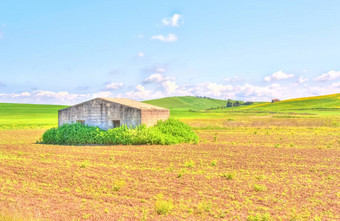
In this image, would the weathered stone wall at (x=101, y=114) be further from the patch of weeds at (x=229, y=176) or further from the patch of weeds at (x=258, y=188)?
the patch of weeds at (x=258, y=188)

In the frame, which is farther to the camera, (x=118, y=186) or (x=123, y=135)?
(x=123, y=135)

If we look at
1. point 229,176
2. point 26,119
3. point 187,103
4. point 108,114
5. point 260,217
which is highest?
point 187,103

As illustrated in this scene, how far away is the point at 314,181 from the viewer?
11805 mm

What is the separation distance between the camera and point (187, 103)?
552 ft

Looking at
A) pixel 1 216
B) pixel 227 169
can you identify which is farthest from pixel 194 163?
pixel 1 216

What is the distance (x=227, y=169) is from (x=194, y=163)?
210 cm

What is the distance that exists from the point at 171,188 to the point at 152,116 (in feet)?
57.4

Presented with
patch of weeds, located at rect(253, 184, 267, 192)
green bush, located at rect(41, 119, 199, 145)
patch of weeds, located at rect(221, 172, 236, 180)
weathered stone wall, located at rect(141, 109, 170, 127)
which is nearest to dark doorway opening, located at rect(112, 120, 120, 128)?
green bush, located at rect(41, 119, 199, 145)

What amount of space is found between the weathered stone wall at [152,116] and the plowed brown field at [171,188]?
9031 mm

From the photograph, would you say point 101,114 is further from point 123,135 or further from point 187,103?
point 187,103

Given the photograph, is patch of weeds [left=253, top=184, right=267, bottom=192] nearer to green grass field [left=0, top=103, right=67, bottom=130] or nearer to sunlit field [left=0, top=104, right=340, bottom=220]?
sunlit field [left=0, top=104, right=340, bottom=220]

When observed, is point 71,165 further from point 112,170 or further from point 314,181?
point 314,181

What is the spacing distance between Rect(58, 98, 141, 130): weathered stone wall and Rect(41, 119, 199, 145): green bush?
736mm

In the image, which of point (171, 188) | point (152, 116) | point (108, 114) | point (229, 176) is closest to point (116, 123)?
point (108, 114)
